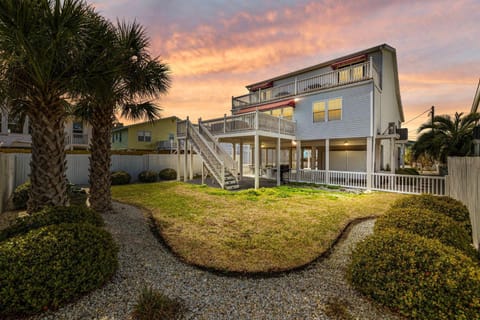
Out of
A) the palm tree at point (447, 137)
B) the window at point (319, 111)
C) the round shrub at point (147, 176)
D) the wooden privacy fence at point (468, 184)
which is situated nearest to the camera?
the wooden privacy fence at point (468, 184)

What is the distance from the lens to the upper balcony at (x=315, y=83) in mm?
12453

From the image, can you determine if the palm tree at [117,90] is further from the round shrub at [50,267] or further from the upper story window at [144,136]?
the upper story window at [144,136]

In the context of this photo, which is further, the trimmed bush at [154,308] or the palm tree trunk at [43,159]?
the palm tree trunk at [43,159]

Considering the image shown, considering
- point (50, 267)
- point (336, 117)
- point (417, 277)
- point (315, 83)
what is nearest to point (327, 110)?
point (336, 117)

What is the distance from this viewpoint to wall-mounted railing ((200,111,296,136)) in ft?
40.8

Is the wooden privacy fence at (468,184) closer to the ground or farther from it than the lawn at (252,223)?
farther from it

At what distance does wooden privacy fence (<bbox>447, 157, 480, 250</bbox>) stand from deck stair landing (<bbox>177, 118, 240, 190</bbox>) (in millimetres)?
9373

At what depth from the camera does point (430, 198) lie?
16.5 feet

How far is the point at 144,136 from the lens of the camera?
27469 mm

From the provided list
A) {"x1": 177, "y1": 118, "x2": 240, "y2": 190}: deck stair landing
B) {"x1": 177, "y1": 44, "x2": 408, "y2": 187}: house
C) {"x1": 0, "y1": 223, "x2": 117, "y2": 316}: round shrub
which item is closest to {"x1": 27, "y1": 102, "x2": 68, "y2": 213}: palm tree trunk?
{"x1": 0, "y1": 223, "x2": 117, "y2": 316}: round shrub

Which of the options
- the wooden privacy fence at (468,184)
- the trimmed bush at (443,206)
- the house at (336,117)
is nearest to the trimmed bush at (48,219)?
the trimmed bush at (443,206)

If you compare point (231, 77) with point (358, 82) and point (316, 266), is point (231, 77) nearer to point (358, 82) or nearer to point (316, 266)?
point (358, 82)

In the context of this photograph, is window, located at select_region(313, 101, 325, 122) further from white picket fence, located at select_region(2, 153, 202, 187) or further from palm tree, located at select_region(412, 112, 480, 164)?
white picket fence, located at select_region(2, 153, 202, 187)

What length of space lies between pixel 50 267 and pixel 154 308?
141 cm
